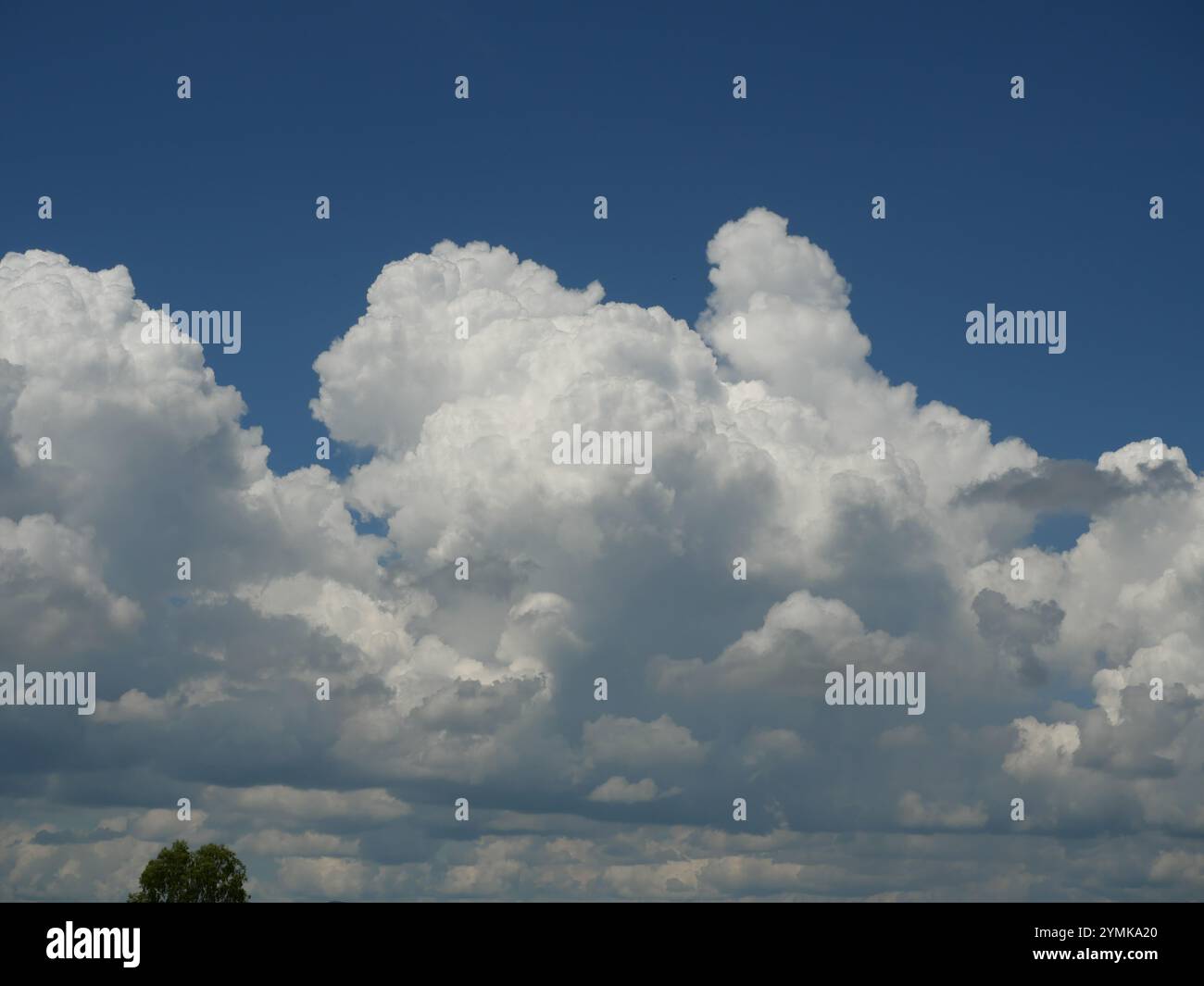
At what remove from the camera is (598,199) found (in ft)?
430
